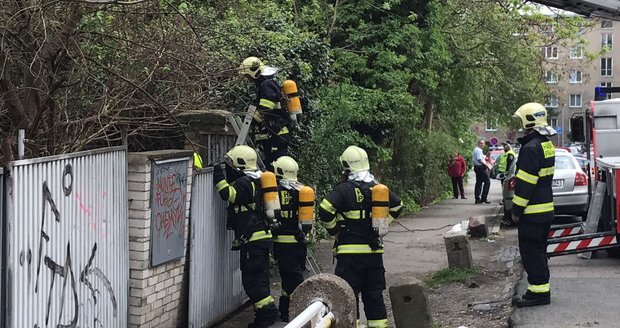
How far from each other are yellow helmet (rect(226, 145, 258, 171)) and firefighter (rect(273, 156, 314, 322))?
438 mm

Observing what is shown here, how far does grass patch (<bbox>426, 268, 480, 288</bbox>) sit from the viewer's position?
34.0ft

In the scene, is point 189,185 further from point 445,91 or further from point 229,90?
point 445,91

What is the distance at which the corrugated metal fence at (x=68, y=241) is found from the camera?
5.11 m

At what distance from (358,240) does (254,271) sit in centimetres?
107

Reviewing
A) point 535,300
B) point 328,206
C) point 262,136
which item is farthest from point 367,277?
point 262,136

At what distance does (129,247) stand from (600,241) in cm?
627

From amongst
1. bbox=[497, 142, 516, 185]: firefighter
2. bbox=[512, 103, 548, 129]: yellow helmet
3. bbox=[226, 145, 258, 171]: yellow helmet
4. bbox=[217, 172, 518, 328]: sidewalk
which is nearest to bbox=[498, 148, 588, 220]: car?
bbox=[217, 172, 518, 328]: sidewalk

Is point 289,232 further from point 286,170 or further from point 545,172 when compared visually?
point 545,172

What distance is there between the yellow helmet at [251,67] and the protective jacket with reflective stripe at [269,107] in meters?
0.07

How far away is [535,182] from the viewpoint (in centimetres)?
833

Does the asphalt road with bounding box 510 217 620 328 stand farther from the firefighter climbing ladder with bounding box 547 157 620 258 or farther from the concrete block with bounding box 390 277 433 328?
the concrete block with bounding box 390 277 433 328

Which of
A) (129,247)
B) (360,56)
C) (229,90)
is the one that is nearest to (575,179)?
(360,56)

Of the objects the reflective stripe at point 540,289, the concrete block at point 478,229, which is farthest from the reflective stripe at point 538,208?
the concrete block at point 478,229

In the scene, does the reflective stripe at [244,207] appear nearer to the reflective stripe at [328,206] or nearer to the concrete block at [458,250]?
the reflective stripe at [328,206]
